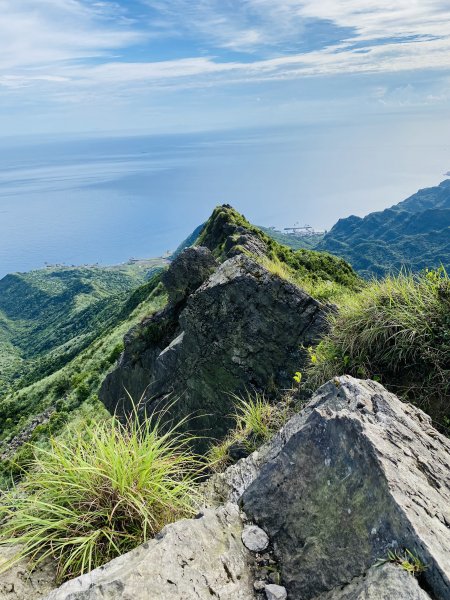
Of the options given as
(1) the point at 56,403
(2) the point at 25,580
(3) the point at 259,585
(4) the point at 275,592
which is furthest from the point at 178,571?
(1) the point at 56,403

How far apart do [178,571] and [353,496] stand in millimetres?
1570

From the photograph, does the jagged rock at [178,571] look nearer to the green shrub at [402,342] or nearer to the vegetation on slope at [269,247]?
the green shrub at [402,342]

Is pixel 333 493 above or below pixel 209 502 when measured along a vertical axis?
above

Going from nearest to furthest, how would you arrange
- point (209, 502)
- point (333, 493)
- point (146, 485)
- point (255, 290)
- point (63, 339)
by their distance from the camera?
point (333, 493), point (146, 485), point (209, 502), point (255, 290), point (63, 339)

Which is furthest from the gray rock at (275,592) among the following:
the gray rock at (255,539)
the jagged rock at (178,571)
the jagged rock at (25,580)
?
the jagged rock at (25,580)

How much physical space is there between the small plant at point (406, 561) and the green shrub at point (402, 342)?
3124 millimetres

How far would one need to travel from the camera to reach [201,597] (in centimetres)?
324

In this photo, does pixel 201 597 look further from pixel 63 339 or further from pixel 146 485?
pixel 63 339

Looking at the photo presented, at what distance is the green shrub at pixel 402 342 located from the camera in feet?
19.5

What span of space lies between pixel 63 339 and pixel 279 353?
404 feet

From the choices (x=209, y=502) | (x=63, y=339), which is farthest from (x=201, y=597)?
(x=63, y=339)

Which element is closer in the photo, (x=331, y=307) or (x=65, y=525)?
(x=65, y=525)

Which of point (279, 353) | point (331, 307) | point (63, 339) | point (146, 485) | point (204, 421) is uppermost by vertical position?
point (146, 485)

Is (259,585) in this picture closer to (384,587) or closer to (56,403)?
(384,587)
